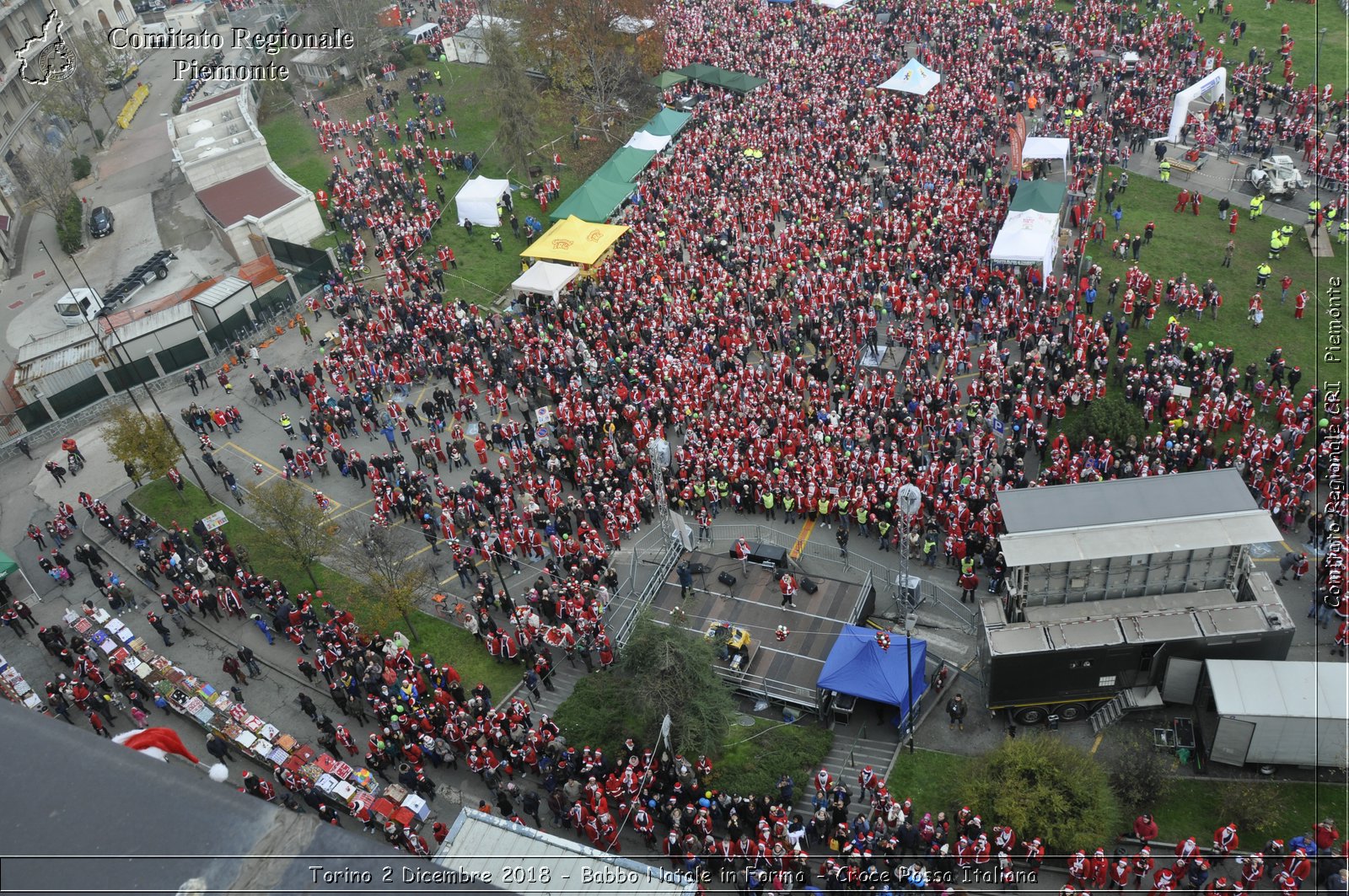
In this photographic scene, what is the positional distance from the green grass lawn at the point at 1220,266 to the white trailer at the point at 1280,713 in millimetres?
14796

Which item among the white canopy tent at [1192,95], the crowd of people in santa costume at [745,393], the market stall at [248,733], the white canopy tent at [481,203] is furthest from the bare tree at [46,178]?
the white canopy tent at [1192,95]

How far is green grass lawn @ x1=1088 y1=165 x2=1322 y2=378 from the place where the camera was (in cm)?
3506

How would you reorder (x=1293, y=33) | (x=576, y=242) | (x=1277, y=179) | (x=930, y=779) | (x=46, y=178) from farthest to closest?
(x=1293, y=33) < (x=46, y=178) < (x=576, y=242) < (x=1277, y=179) < (x=930, y=779)

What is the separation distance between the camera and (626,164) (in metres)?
49.5

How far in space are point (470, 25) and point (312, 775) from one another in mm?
61502

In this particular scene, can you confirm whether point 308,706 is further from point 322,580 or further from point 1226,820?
point 1226,820

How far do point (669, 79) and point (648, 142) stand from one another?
33.3 feet

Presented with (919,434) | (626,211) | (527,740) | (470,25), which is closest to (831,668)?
(527,740)

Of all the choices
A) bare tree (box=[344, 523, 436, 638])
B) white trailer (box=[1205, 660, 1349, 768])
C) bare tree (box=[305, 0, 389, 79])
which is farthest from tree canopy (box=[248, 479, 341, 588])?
bare tree (box=[305, 0, 389, 79])

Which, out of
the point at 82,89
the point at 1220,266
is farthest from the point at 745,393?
the point at 82,89

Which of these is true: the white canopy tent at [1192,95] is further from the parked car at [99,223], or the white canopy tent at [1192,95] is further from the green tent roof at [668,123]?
the parked car at [99,223]

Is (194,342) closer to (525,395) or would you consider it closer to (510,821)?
(525,395)

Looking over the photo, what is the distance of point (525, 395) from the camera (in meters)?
36.1

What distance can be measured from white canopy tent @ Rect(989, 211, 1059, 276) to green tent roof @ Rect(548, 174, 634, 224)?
689 inches
